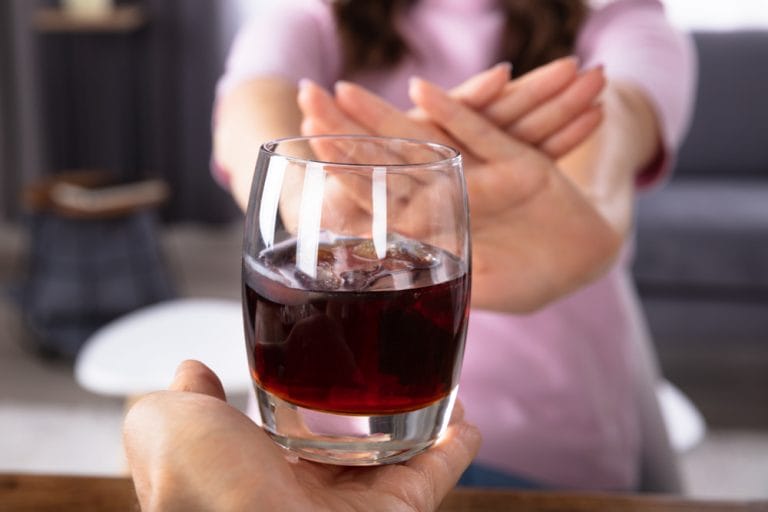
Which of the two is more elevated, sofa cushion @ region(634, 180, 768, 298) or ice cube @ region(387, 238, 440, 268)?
ice cube @ region(387, 238, 440, 268)

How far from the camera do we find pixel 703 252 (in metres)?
2.73

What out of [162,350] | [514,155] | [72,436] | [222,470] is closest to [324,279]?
[222,470]

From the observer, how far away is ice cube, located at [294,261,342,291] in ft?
1.60

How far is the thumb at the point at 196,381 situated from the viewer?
1.69 ft

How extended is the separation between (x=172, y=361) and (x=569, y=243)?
117cm

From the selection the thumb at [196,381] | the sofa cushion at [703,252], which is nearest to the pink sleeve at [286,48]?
the thumb at [196,381]

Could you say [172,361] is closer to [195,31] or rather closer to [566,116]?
[566,116]

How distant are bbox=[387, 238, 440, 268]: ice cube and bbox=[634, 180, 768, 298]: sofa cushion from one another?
2361 millimetres

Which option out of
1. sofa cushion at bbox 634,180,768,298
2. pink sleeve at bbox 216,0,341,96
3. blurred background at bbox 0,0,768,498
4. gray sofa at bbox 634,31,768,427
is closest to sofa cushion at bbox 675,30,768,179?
blurred background at bbox 0,0,768,498

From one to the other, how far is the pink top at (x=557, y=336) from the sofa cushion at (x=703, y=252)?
Result: 164cm

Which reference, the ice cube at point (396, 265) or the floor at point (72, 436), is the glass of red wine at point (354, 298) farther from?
the floor at point (72, 436)

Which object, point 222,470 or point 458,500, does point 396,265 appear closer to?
point 222,470

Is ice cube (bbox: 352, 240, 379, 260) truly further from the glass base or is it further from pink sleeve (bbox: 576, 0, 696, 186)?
pink sleeve (bbox: 576, 0, 696, 186)

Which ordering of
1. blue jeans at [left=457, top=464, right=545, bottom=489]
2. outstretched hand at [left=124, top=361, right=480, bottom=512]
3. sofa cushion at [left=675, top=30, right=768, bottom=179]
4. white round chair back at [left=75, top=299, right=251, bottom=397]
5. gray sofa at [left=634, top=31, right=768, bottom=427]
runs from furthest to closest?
sofa cushion at [left=675, top=30, right=768, bottom=179] → gray sofa at [left=634, top=31, right=768, bottom=427] → white round chair back at [left=75, top=299, right=251, bottom=397] → blue jeans at [left=457, top=464, right=545, bottom=489] → outstretched hand at [left=124, top=361, right=480, bottom=512]
